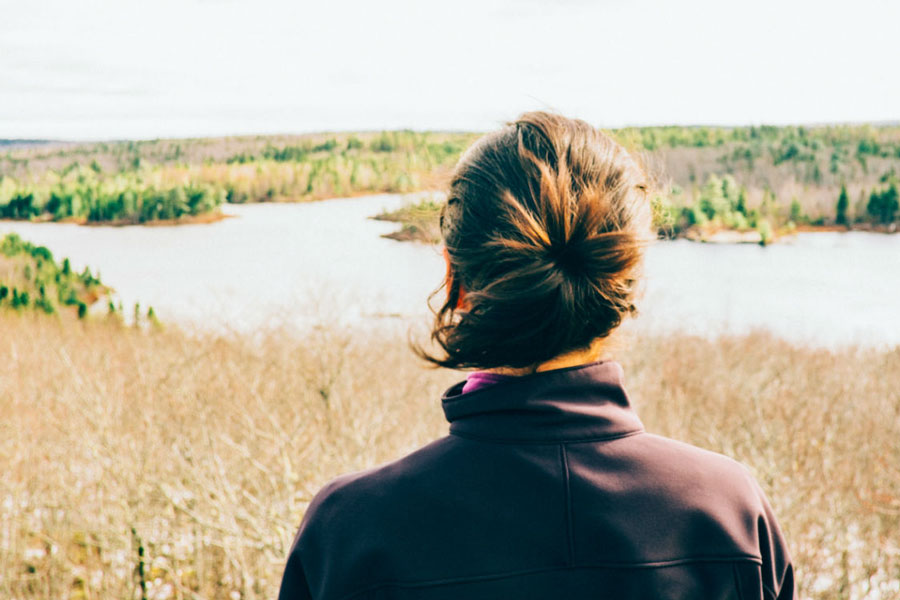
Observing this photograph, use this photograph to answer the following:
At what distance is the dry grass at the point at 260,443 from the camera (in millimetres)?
18312

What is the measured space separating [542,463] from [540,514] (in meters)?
0.07

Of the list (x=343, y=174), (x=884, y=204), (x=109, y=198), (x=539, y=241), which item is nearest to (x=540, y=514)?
(x=539, y=241)

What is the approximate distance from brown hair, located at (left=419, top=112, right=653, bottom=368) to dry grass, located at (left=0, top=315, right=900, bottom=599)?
14.4 meters

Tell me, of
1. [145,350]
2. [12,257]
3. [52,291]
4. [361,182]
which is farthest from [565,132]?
[12,257]

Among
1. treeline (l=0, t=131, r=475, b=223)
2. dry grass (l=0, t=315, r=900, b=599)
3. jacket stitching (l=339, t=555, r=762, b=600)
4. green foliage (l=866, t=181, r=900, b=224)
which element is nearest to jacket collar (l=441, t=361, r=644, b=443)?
jacket stitching (l=339, t=555, r=762, b=600)

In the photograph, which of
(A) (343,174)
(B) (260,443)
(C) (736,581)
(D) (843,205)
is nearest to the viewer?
(C) (736,581)

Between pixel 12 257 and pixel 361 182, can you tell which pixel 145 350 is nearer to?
pixel 361 182

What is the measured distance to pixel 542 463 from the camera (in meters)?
1.14

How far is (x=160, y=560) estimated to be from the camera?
61.5 ft

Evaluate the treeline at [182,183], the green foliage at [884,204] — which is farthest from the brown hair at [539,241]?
the green foliage at [884,204]

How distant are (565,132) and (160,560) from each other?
65.4 ft

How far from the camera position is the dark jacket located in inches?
44.1

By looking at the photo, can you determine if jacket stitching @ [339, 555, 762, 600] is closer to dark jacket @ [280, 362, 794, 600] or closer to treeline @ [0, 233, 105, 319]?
dark jacket @ [280, 362, 794, 600]

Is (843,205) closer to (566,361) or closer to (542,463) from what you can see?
(566,361)
